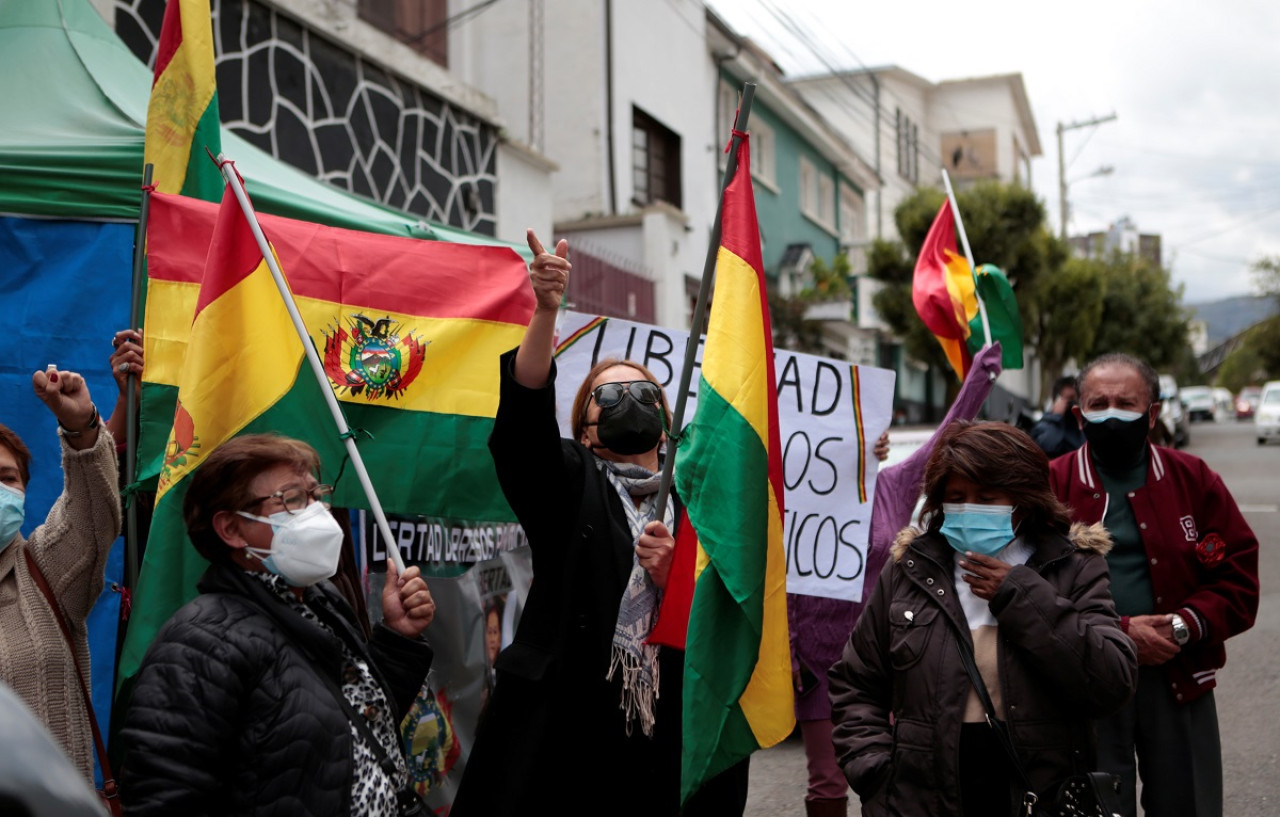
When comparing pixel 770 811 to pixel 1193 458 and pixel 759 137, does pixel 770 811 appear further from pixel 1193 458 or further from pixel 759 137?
pixel 759 137

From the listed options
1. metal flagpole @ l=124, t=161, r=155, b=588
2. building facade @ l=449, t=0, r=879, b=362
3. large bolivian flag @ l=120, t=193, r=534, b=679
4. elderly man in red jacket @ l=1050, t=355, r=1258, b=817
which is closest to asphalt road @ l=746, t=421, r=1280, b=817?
elderly man in red jacket @ l=1050, t=355, r=1258, b=817

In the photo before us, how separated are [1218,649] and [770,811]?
2.43 meters

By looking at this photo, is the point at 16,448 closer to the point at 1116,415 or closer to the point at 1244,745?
the point at 1116,415

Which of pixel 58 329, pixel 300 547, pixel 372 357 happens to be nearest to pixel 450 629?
pixel 372 357

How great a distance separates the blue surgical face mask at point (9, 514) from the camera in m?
2.96

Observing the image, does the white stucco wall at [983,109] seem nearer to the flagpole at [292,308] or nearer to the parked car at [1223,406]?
the parked car at [1223,406]

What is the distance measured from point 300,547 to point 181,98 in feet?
5.86

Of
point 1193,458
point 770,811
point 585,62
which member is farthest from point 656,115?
point 1193,458

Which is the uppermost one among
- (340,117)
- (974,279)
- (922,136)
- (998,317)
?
(922,136)

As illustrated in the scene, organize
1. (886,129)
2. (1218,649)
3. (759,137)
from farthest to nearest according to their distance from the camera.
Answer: (886,129), (759,137), (1218,649)

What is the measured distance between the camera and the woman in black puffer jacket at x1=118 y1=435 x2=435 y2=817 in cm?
234

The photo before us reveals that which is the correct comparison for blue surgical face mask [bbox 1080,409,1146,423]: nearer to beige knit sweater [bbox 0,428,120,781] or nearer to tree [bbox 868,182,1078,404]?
beige knit sweater [bbox 0,428,120,781]

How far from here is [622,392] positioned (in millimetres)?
3355

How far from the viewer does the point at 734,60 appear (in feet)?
65.3
